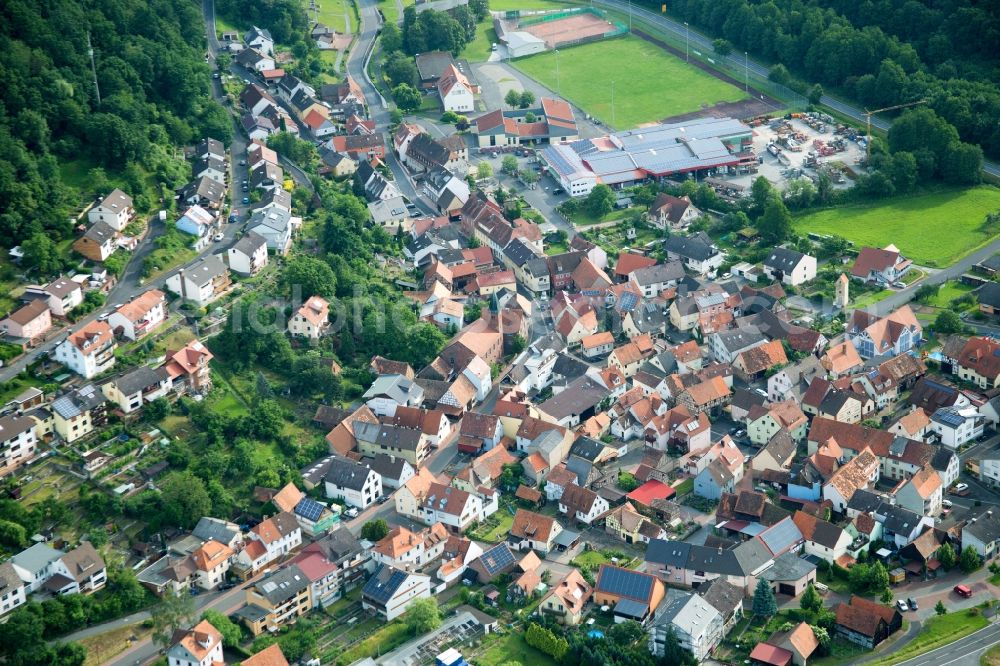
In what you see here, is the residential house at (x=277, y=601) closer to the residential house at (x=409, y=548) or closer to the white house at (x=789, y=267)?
the residential house at (x=409, y=548)

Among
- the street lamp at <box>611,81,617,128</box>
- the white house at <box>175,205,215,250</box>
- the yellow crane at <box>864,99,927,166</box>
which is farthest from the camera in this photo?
the street lamp at <box>611,81,617,128</box>

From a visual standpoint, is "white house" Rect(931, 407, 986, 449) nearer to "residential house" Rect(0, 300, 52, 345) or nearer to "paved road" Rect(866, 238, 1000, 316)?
"paved road" Rect(866, 238, 1000, 316)

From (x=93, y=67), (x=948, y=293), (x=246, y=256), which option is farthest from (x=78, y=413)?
(x=948, y=293)

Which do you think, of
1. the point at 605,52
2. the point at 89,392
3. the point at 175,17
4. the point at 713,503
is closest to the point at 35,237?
the point at 89,392

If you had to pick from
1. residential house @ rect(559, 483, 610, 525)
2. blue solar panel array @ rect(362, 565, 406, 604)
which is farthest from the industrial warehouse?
blue solar panel array @ rect(362, 565, 406, 604)

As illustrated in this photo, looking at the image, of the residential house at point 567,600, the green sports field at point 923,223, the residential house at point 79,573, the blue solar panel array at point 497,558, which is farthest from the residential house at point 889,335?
the residential house at point 79,573

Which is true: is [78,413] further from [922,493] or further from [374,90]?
[374,90]
